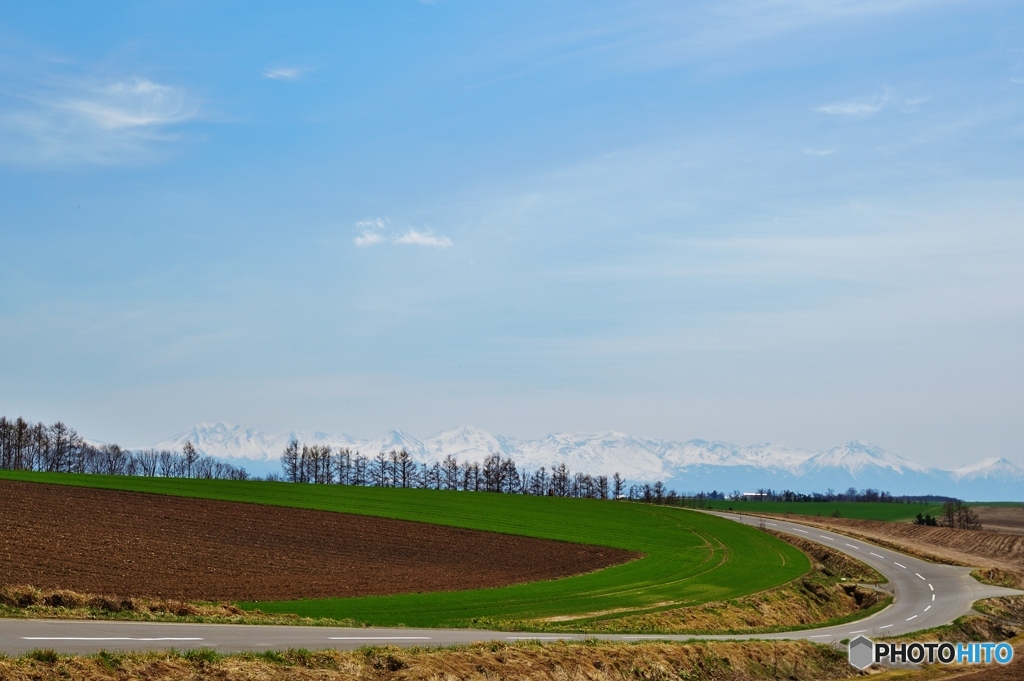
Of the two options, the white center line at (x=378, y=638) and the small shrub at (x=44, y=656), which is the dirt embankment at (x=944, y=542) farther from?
the small shrub at (x=44, y=656)

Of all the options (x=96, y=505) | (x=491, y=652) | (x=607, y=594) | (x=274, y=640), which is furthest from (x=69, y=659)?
(x=96, y=505)

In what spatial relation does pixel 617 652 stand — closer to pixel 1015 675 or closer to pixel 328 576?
pixel 1015 675

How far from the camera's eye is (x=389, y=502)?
322ft

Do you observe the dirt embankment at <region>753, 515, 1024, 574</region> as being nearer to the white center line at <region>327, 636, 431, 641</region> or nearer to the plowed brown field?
the plowed brown field

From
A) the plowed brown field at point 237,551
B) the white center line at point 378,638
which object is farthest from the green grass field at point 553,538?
the white center line at point 378,638

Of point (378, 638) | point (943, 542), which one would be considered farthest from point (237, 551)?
point (943, 542)

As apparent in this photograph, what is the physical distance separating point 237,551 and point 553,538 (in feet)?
97.4

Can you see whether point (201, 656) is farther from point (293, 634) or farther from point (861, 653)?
point (861, 653)

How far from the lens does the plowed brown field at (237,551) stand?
45.1 metres

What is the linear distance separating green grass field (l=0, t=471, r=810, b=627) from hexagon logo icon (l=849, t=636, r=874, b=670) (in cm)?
949

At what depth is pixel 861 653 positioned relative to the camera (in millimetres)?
35344

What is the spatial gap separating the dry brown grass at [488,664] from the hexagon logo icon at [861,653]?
48 cm

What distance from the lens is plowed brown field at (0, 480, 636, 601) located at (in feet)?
148

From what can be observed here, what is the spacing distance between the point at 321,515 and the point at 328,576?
30.8 m
